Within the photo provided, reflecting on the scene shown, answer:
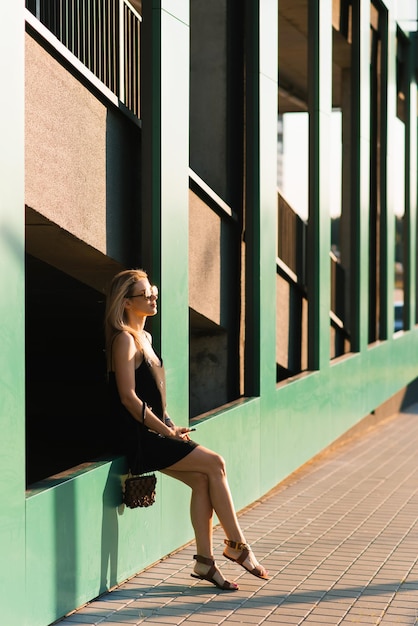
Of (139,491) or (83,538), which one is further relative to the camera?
(139,491)

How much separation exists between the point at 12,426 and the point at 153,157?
8.07ft

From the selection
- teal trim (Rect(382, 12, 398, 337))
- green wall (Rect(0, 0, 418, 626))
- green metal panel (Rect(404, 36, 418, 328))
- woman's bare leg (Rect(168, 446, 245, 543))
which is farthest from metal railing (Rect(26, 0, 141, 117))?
green metal panel (Rect(404, 36, 418, 328))

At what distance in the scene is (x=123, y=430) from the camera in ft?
21.6

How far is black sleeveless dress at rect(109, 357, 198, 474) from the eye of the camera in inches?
257

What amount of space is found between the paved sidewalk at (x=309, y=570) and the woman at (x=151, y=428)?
28 cm

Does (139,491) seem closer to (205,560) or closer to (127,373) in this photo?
(205,560)

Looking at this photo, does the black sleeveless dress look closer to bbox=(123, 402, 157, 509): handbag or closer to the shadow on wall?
bbox=(123, 402, 157, 509): handbag

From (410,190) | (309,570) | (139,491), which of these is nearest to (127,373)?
(139,491)

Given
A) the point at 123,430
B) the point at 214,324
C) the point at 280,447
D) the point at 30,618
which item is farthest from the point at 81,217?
the point at 280,447

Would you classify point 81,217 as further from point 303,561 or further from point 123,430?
point 303,561

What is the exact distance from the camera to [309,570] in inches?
281

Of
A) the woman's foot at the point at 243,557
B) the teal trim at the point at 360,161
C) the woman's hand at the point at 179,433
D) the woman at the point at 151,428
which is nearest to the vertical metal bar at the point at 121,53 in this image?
the woman at the point at 151,428

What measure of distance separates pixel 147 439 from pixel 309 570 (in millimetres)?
1378

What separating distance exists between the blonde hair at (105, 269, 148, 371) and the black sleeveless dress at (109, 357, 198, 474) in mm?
169
